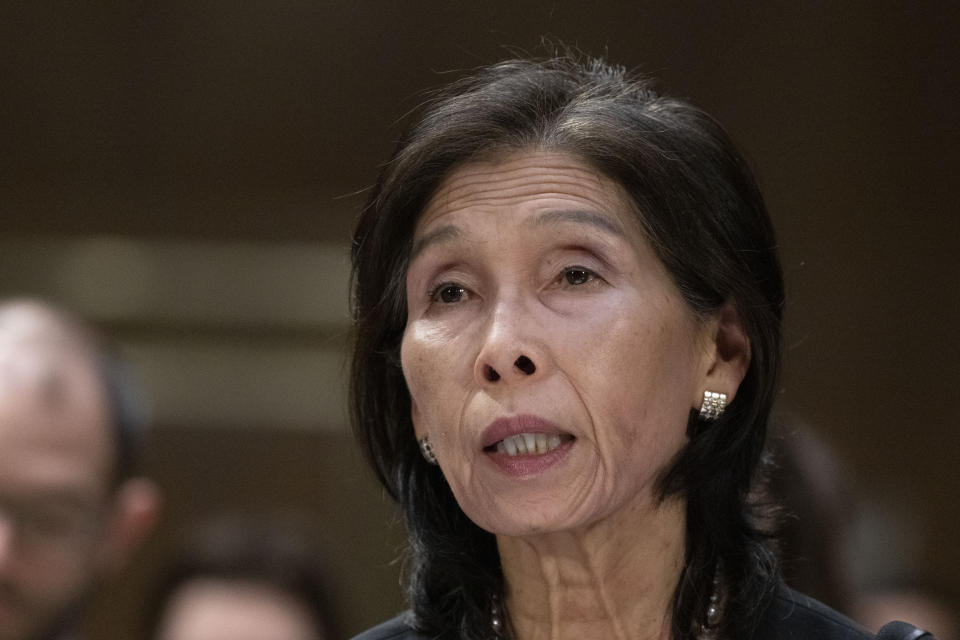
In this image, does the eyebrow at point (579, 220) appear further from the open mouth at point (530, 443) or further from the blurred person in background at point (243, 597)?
the blurred person in background at point (243, 597)

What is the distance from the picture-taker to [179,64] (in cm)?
A: 421

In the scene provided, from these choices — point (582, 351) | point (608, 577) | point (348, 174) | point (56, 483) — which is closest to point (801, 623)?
point (608, 577)

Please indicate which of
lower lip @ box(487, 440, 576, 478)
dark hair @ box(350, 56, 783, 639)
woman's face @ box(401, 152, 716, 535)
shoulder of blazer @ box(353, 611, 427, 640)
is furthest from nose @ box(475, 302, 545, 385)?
shoulder of blazer @ box(353, 611, 427, 640)

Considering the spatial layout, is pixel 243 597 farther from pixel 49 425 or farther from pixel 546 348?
pixel 546 348

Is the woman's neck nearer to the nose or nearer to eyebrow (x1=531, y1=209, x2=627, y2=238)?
the nose

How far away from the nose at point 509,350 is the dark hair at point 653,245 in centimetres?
24

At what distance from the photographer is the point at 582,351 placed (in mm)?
1945

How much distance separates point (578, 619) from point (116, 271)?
2.53 metres

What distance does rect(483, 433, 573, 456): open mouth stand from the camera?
1946 mm

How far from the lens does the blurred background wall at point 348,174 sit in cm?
411

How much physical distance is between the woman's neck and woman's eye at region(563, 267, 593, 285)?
36 cm

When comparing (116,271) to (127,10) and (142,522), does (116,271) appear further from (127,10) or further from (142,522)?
(142,522)

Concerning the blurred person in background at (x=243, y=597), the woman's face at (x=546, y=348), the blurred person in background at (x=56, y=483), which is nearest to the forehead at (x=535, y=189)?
the woman's face at (x=546, y=348)

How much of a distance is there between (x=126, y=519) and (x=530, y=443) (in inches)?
63.4
